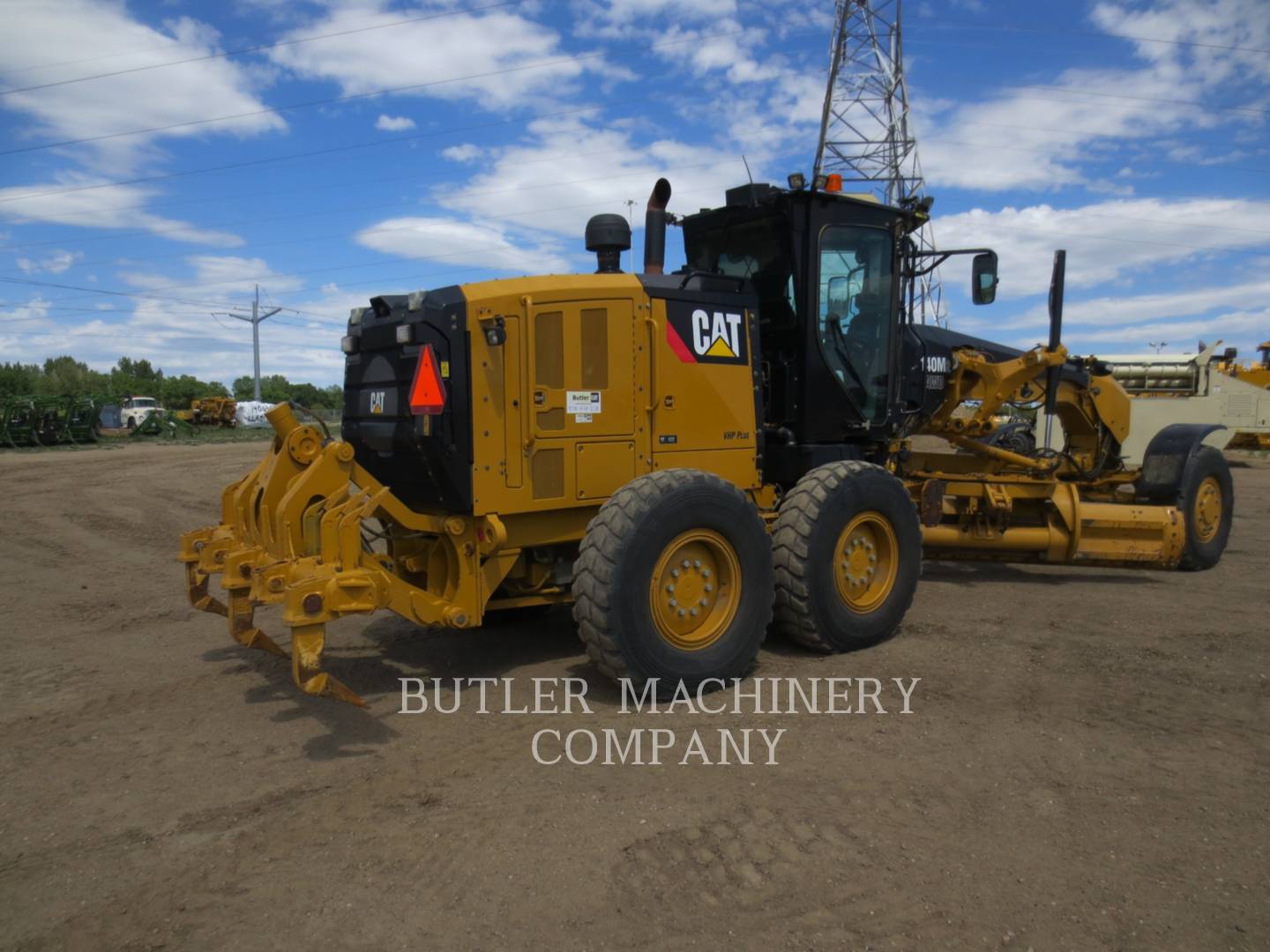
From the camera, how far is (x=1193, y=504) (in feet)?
28.2

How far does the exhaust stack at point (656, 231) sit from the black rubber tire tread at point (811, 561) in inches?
71.8

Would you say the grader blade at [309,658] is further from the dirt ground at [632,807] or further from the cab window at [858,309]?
the cab window at [858,309]

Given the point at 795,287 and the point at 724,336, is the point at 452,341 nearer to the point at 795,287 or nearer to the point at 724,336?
the point at 724,336

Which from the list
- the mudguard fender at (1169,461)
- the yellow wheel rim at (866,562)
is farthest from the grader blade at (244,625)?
the mudguard fender at (1169,461)

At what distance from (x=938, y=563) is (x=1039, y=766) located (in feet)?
18.6

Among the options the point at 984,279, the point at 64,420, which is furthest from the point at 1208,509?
the point at 64,420

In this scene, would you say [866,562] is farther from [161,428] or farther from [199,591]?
[161,428]

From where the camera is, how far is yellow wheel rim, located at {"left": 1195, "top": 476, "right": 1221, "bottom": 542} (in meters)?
8.76

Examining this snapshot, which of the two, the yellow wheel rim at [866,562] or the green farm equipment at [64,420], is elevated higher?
the green farm equipment at [64,420]

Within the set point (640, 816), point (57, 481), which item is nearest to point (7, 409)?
point (57, 481)

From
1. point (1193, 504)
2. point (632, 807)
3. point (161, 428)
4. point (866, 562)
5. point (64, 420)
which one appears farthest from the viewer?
point (161, 428)

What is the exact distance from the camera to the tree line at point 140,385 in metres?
56.2

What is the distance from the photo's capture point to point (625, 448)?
538 centimetres

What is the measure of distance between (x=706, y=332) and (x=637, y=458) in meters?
0.92
